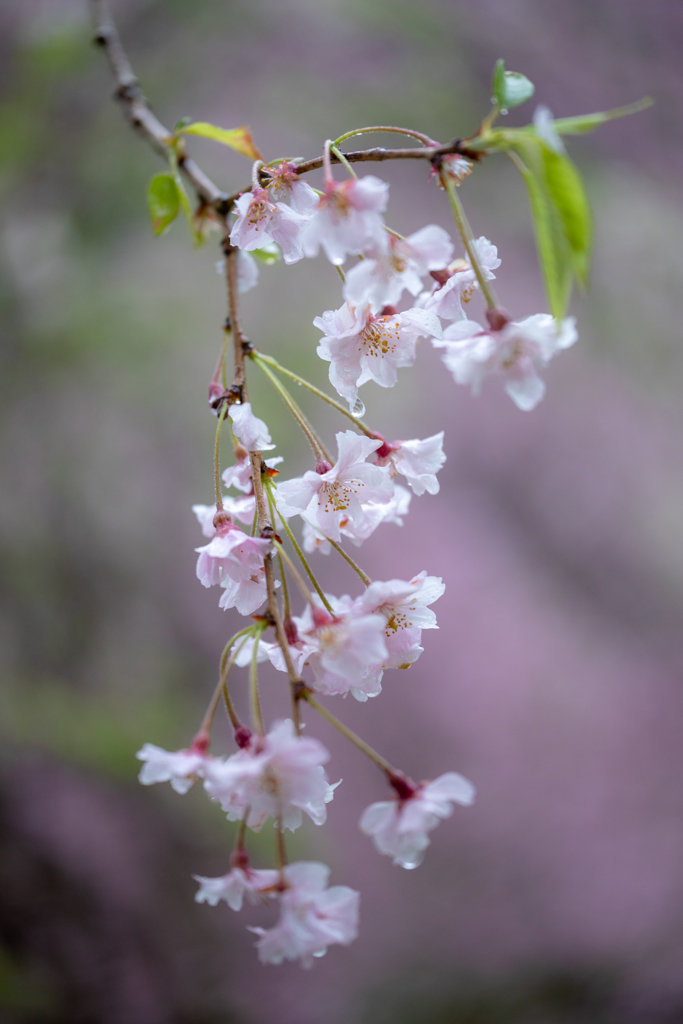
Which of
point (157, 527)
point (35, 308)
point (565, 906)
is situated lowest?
point (565, 906)

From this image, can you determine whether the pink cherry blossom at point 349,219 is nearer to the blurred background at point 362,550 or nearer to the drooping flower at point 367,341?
the drooping flower at point 367,341

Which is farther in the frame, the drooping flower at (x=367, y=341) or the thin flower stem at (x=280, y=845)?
the drooping flower at (x=367, y=341)

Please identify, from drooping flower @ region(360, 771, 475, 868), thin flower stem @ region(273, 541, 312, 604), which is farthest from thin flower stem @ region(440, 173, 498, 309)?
drooping flower @ region(360, 771, 475, 868)

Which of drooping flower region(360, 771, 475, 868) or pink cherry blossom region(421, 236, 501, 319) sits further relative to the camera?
pink cherry blossom region(421, 236, 501, 319)

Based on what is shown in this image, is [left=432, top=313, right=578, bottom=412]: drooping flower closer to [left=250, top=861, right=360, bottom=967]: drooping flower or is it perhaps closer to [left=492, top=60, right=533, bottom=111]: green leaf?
[left=492, top=60, right=533, bottom=111]: green leaf

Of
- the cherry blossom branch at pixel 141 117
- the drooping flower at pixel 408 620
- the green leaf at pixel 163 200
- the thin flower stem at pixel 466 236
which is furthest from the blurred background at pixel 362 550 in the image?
the thin flower stem at pixel 466 236

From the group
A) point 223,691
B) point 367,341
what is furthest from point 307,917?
point 367,341

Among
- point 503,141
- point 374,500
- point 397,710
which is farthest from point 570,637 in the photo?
point 503,141

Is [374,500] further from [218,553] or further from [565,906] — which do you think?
[565,906]
